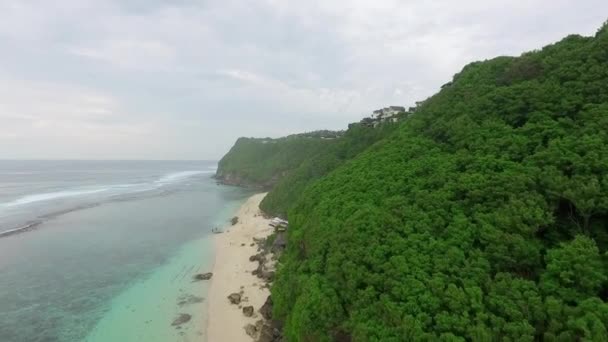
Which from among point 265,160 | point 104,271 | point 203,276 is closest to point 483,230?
point 203,276

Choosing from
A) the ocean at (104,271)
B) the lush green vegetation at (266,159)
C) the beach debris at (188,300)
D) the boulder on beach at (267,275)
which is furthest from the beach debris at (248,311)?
the lush green vegetation at (266,159)

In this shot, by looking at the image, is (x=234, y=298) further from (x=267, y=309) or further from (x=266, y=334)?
(x=266, y=334)

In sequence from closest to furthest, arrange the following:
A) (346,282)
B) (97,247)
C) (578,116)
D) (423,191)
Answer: (346,282) → (578,116) → (423,191) → (97,247)

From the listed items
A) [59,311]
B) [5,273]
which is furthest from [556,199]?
[5,273]

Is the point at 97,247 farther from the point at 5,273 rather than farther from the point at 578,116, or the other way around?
the point at 578,116

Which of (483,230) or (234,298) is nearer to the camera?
(483,230)

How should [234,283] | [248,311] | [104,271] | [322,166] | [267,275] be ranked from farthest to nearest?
1. [322,166]
2. [104,271]
3. [267,275]
4. [234,283]
5. [248,311]

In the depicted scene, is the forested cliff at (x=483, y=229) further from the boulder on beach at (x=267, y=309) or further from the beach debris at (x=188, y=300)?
the beach debris at (x=188, y=300)
